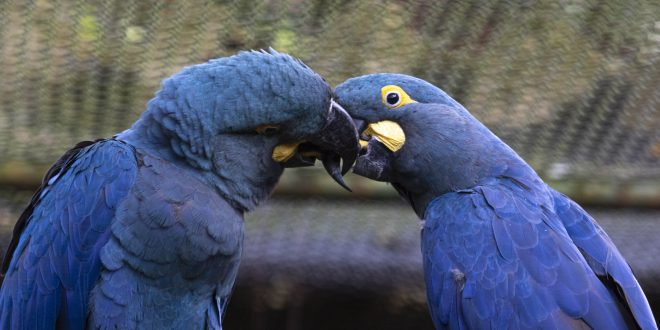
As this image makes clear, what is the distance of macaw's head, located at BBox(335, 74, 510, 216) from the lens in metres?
3.08

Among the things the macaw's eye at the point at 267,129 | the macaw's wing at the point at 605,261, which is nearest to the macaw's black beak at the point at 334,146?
the macaw's eye at the point at 267,129

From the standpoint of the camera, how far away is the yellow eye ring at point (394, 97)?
10.2 ft

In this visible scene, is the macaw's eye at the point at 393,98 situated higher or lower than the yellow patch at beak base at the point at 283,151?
higher

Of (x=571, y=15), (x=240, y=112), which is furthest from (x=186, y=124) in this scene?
(x=571, y=15)

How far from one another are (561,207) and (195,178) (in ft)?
3.86

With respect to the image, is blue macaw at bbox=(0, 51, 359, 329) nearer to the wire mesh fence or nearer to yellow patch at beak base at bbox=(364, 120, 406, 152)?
yellow patch at beak base at bbox=(364, 120, 406, 152)

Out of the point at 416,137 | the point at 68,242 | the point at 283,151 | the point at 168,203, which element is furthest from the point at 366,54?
the point at 68,242

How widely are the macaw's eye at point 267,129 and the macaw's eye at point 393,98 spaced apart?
0.40 metres

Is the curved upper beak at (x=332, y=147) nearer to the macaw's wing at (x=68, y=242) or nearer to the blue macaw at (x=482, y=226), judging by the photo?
the blue macaw at (x=482, y=226)

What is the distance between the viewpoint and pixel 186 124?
2.87 meters

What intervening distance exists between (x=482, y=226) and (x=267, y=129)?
2.34ft

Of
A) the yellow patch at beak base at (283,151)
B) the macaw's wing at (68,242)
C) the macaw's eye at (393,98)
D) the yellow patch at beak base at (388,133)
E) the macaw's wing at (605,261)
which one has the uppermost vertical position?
the macaw's eye at (393,98)

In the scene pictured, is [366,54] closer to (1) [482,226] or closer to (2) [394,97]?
(2) [394,97]

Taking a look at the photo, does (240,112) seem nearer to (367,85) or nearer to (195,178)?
(195,178)
